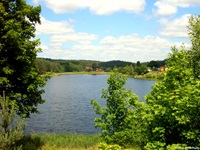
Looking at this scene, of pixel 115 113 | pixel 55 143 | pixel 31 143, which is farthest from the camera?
pixel 55 143

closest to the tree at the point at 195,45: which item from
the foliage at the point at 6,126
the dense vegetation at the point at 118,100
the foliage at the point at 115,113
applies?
the dense vegetation at the point at 118,100

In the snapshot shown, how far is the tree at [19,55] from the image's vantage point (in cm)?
1788

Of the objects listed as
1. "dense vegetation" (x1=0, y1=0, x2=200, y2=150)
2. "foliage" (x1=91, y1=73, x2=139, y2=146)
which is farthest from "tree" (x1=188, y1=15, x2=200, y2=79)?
"foliage" (x1=91, y1=73, x2=139, y2=146)

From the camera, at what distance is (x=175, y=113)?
30.4 ft

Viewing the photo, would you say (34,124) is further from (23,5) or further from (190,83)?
(190,83)

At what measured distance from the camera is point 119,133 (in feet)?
50.1

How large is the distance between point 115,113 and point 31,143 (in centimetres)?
942

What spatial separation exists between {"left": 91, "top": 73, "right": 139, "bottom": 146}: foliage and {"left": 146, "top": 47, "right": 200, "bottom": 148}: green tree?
16.4 ft

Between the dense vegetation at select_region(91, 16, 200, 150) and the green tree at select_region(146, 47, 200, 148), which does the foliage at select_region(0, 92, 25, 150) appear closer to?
the dense vegetation at select_region(91, 16, 200, 150)

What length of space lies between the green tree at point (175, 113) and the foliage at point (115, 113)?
16.4ft

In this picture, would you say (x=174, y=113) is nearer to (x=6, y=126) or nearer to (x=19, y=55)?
(x=6, y=126)

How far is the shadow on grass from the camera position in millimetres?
20781

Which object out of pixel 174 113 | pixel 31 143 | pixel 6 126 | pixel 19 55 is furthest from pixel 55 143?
pixel 174 113

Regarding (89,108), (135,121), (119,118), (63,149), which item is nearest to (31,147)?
(63,149)
